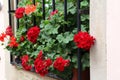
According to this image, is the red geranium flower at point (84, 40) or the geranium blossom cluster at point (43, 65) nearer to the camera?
the red geranium flower at point (84, 40)

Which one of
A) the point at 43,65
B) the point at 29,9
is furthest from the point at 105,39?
the point at 29,9

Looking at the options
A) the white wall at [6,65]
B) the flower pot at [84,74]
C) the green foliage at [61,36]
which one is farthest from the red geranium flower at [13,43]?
the flower pot at [84,74]

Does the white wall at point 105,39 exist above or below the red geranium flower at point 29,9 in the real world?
below

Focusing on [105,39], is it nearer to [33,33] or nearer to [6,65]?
[33,33]

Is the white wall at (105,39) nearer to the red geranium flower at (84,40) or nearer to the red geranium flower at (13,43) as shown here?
the red geranium flower at (84,40)

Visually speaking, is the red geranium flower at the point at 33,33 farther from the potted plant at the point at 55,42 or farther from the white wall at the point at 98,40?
the white wall at the point at 98,40

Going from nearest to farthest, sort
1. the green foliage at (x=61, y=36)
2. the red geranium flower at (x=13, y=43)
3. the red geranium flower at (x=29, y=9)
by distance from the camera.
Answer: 1. the green foliage at (x=61, y=36)
2. the red geranium flower at (x=29, y=9)
3. the red geranium flower at (x=13, y=43)

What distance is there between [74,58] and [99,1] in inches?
27.5

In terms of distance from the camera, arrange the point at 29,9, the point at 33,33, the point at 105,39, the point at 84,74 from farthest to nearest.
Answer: the point at 29,9, the point at 33,33, the point at 84,74, the point at 105,39

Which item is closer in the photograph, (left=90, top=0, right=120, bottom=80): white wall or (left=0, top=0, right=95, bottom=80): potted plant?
(left=90, top=0, right=120, bottom=80): white wall

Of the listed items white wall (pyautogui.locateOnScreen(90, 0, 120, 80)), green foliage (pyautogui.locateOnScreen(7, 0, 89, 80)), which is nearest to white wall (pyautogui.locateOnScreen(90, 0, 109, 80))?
white wall (pyautogui.locateOnScreen(90, 0, 120, 80))
